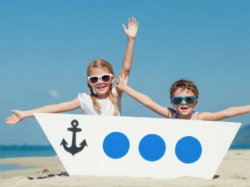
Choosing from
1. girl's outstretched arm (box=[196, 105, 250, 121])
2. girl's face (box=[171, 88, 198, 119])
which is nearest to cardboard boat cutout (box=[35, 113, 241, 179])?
girl's outstretched arm (box=[196, 105, 250, 121])

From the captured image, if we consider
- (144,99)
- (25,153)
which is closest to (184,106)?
(144,99)

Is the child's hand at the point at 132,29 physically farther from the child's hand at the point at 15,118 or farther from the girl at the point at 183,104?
the child's hand at the point at 15,118

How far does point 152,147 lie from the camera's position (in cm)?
456

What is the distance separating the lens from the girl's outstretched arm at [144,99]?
496 centimetres

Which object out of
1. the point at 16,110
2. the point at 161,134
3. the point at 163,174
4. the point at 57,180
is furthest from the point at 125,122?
the point at 16,110

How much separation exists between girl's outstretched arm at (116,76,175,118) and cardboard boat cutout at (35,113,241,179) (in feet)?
1.38

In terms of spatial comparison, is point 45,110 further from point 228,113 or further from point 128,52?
point 228,113

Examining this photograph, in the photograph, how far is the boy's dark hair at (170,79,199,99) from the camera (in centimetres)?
493

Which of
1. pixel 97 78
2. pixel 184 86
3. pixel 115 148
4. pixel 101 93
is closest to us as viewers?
pixel 115 148

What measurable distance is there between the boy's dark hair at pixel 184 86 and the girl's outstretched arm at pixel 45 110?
55.8 inches

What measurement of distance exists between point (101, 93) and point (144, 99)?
26.2 inches

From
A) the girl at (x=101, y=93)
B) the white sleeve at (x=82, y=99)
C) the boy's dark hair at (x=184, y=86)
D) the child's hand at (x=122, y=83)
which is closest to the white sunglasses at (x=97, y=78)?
the girl at (x=101, y=93)

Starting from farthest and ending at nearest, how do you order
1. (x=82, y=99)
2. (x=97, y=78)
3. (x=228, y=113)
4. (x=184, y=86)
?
(x=82, y=99) → (x=97, y=78) → (x=184, y=86) → (x=228, y=113)

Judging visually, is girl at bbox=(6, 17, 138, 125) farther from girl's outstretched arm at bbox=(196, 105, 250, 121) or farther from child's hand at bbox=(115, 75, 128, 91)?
girl's outstretched arm at bbox=(196, 105, 250, 121)
